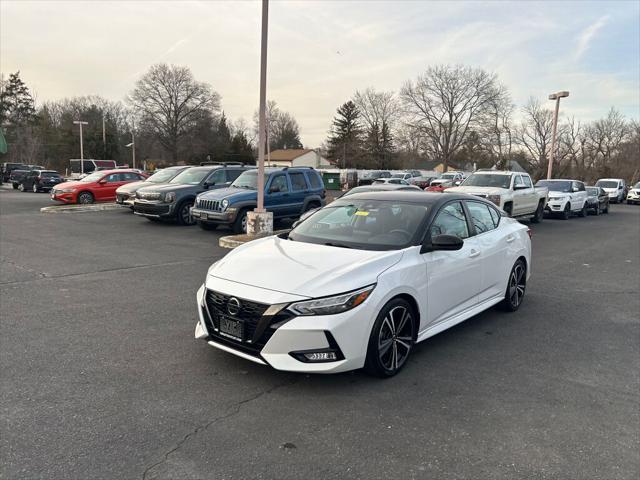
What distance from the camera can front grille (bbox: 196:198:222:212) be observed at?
12812 millimetres

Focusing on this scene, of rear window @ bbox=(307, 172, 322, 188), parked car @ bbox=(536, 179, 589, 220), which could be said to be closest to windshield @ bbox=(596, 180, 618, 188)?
parked car @ bbox=(536, 179, 589, 220)

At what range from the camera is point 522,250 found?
21.6 ft

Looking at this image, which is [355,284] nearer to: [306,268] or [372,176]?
[306,268]

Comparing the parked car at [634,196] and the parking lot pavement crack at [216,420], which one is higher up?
the parked car at [634,196]

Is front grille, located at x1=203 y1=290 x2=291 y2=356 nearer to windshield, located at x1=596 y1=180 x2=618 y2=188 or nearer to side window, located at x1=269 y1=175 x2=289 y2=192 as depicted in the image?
side window, located at x1=269 y1=175 x2=289 y2=192

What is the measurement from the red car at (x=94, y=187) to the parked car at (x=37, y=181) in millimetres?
14000

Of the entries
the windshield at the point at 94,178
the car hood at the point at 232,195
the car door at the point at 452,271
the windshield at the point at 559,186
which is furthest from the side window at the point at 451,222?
the windshield at the point at 94,178

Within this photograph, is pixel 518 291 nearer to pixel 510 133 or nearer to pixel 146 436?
pixel 146 436

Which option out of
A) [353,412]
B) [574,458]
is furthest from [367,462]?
[574,458]

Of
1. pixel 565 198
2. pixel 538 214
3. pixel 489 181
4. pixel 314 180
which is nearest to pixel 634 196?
pixel 565 198

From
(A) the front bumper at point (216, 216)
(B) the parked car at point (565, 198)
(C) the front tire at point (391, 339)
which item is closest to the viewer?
(C) the front tire at point (391, 339)

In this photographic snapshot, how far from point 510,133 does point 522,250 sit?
70535 mm

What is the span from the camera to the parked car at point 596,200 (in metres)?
25.1

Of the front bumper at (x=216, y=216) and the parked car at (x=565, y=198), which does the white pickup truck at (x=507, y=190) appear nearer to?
the parked car at (x=565, y=198)
